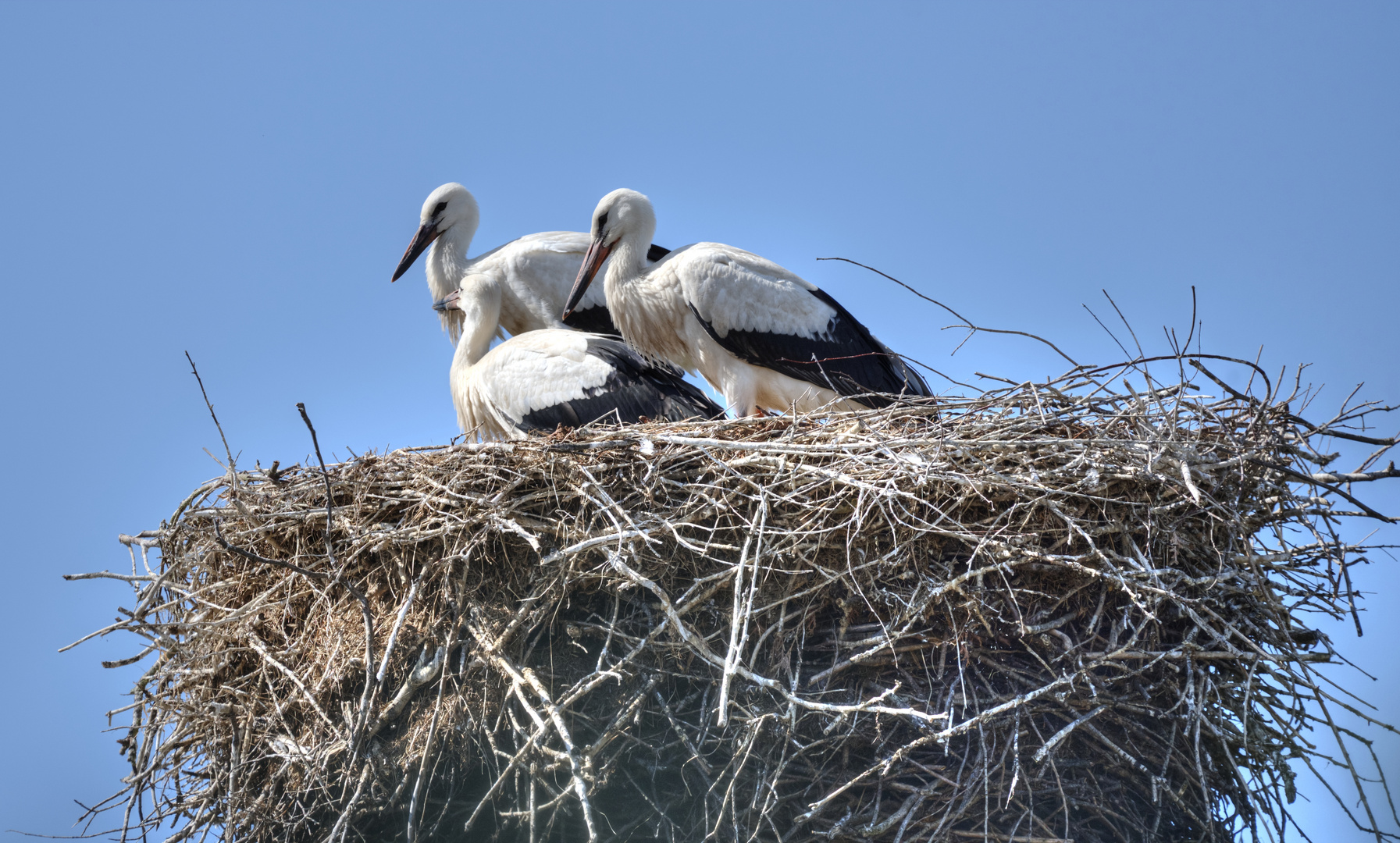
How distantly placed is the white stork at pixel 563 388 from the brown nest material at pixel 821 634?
0.67 m

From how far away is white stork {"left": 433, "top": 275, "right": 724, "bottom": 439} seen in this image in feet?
14.1

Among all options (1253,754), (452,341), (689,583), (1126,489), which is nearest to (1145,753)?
(1253,754)

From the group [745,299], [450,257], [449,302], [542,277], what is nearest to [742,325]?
[745,299]

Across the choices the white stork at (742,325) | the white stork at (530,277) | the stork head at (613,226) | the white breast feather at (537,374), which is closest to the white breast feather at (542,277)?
the white stork at (530,277)

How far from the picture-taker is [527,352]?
4508 millimetres

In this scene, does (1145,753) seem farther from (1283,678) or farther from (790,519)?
(790,519)

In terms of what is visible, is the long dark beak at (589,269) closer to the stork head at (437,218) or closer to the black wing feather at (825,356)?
the black wing feather at (825,356)

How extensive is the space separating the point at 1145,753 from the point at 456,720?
6.13 ft

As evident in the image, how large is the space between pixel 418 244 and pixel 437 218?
157 millimetres

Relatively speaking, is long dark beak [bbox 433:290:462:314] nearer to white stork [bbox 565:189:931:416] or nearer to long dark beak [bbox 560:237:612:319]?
long dark beak [bbox 560:237:612:319]

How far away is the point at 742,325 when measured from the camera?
4535 millimetres

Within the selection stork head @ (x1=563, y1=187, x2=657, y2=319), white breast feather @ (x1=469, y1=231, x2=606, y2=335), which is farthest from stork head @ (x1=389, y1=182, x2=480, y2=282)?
stork head @ (x1=563, y1=187, x2=657, y2=319)

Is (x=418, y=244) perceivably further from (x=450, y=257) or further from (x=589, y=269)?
(x=589, y=269)

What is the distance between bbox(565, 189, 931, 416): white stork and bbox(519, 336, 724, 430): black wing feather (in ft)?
0.90
